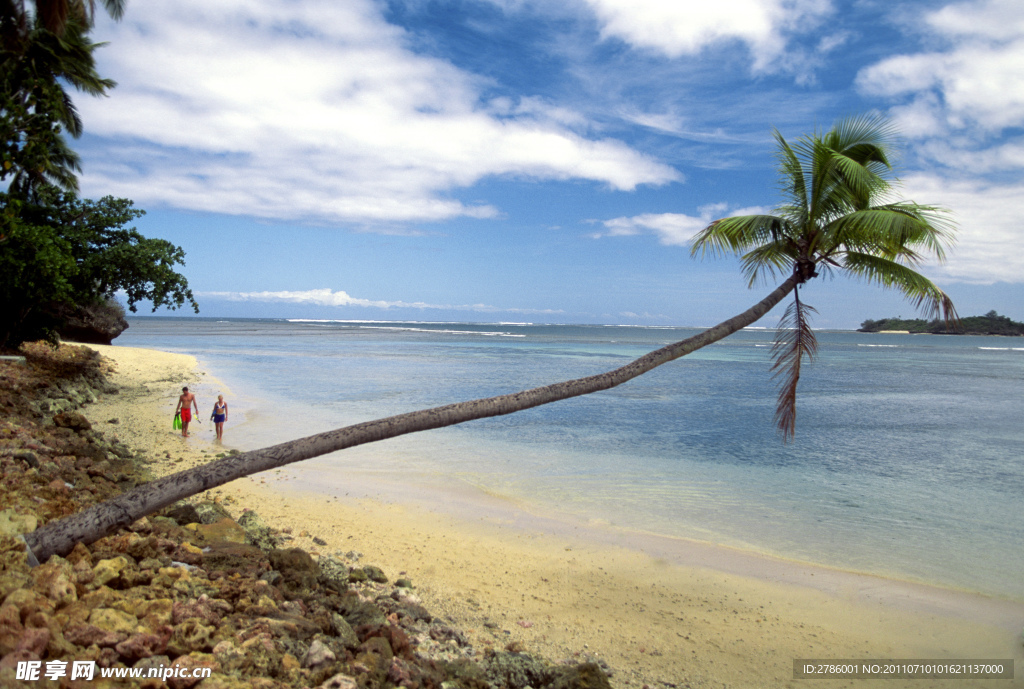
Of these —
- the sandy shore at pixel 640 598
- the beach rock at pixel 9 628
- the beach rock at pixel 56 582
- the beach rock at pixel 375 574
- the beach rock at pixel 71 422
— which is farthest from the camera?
the beach rock at pixel 71 422

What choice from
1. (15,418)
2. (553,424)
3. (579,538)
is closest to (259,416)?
(15,418)

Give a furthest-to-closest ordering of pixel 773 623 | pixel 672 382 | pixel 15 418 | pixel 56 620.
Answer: pixel 672 382 → pixel 15 418 → pixel 773 623 → pixel 56 620

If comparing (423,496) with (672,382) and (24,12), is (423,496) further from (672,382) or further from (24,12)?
(672,382)

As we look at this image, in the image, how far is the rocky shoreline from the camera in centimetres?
346

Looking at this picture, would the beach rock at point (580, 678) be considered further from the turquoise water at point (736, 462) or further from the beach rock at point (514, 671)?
the turquoise water at point (736, 462)

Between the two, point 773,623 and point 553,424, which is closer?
point 773,623

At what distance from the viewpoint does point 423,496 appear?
1025 cm

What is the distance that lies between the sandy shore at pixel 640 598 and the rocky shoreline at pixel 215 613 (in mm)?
588

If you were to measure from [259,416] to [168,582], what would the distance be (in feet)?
45.9

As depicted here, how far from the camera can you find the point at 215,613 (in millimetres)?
4109

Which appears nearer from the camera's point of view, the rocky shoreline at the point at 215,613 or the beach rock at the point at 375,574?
the rocky shoreline at the point at 215,613

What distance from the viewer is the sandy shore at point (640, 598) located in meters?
5.57

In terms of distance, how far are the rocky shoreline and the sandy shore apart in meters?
0.59

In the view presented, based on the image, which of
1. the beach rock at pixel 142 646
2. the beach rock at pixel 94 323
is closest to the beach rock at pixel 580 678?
the beach rock at pixel 142 646
